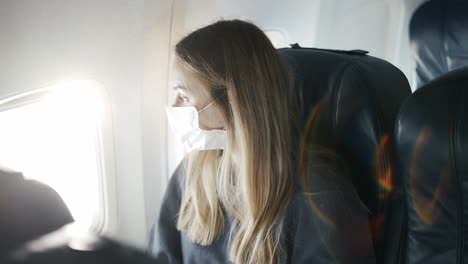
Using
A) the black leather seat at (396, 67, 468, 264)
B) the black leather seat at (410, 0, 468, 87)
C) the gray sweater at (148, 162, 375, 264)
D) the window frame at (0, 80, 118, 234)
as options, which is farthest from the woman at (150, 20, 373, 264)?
the black leather seat at (410, 0, 468, 87)

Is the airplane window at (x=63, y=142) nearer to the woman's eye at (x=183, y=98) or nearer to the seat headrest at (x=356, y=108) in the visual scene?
the woman's eye at (x=183, y=98)

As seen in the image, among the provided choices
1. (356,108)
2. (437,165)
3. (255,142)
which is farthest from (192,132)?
(437,165)

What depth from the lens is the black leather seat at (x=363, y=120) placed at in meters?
1.20

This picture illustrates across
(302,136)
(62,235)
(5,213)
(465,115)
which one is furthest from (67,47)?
(465,115)

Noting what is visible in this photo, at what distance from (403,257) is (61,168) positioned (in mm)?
1312

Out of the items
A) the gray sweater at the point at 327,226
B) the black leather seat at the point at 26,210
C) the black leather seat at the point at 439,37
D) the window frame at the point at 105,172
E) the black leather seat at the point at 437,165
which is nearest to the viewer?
the black leather seat at the point at 26,210

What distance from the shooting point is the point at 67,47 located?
145 centimetres

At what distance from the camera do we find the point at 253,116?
3.95 feet

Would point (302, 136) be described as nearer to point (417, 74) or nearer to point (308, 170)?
point (308, 170)

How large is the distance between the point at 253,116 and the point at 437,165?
1.63 feet

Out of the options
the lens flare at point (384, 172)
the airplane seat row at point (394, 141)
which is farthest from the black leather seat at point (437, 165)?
the lens flare at point (384, 172)

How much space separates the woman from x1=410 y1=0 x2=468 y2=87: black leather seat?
148cm

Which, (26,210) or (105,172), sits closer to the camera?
(26,210)

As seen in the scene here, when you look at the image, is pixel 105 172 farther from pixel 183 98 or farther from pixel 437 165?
pixel 437 165
